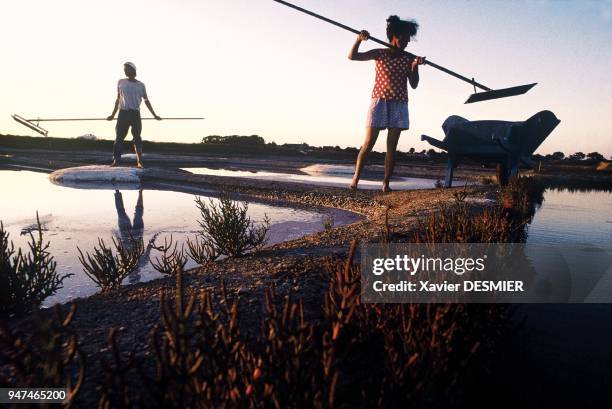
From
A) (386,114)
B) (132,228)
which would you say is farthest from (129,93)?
(386,114)

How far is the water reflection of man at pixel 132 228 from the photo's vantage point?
13.1ft

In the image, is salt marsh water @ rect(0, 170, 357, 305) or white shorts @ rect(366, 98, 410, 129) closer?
salt marsh water @ rect(0, 170, 357, 305)

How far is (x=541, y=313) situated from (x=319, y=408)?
203 cm

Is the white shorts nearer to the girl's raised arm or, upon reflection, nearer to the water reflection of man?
the girl's raised arm

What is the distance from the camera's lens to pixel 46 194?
347 inches

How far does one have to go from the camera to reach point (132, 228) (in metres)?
5.73

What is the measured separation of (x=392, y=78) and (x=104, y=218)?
5071 millimetres

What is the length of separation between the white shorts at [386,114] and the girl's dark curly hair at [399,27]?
1.13 meters

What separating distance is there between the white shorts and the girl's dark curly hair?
1.13m

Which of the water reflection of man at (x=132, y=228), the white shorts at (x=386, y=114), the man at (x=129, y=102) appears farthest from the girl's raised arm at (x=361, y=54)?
the man at (x=129, y=102)

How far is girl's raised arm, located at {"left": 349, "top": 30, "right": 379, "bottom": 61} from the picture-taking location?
6852 millimetres

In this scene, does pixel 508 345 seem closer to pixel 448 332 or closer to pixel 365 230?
pixel 448 332

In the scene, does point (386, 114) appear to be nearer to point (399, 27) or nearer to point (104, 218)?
point (399, 27)

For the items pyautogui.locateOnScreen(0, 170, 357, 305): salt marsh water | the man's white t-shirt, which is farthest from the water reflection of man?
the man's white t-shirt
